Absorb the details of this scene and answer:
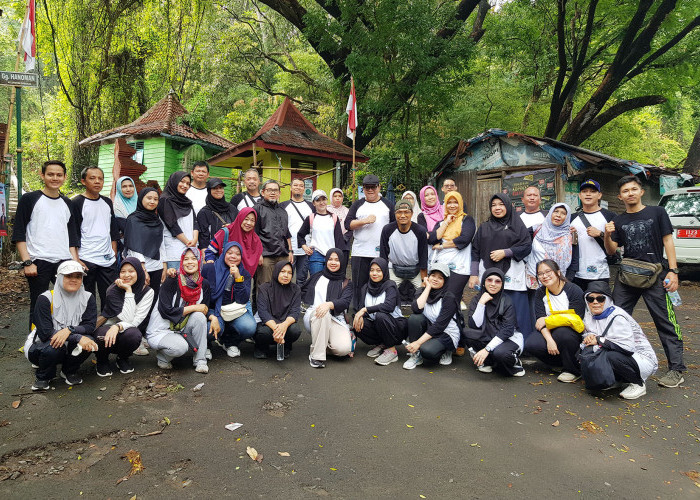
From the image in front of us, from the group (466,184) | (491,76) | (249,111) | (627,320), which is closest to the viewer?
(627,320)

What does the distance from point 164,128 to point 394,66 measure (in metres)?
8.25

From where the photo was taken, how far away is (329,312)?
5.05 meters

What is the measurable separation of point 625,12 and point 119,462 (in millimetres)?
15782

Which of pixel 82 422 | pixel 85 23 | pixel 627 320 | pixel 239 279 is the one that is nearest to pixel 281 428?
pixel 82 422

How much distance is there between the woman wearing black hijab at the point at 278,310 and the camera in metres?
5.00

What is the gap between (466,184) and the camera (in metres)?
13.9

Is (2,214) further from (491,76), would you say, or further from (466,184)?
(491,76)

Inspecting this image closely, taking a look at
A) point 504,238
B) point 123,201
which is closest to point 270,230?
point 123,201

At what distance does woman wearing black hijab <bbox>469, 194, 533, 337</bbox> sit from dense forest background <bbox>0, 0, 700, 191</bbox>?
8008mm

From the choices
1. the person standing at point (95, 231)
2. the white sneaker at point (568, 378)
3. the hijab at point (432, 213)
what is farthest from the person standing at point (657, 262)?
the person standing at point (95, 231)

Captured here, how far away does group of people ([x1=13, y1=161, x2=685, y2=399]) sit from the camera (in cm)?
421

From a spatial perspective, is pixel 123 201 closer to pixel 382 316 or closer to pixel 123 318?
pixel 123 318

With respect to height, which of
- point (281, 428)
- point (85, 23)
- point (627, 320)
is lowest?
point (281, 428)

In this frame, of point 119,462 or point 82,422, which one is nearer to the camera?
point 119,462
